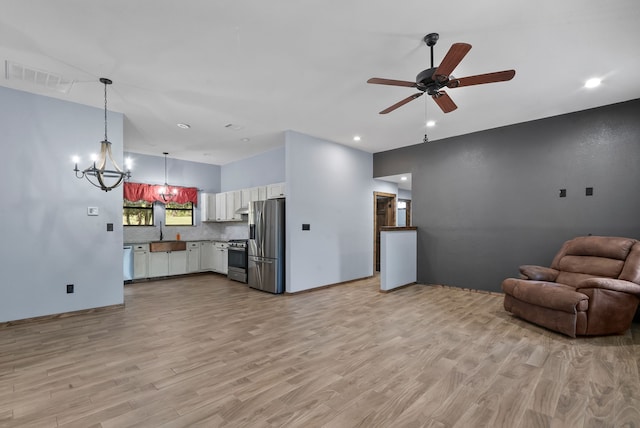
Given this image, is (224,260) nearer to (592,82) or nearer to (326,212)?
(326,212)

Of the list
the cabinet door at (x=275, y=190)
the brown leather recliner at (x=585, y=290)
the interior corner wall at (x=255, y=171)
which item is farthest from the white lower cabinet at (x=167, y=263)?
the brown leather recliner at (x=585, y=290)

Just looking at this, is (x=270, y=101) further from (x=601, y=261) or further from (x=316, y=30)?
(x=601, y=261)

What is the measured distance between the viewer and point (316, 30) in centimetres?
257

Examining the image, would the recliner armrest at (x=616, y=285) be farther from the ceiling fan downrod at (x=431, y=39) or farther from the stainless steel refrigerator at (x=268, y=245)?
the stainless steel refrigerator at (x=268, y=245)

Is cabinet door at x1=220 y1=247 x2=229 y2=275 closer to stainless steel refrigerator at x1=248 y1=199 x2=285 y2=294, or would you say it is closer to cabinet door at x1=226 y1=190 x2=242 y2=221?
cabinet door at x1=226 y1=190 x2=242 y2=221

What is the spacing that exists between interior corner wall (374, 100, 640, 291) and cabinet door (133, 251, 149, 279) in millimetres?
6012

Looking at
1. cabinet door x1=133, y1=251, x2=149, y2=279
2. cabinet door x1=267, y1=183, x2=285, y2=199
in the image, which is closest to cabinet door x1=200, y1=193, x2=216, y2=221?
cabinet door x1=133, y1=251, x2=149, y2=279

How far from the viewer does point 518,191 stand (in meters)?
5.04

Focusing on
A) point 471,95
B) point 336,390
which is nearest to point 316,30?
point 471,95

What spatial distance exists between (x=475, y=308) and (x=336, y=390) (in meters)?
3.08

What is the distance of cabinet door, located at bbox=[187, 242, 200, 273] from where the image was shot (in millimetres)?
7331

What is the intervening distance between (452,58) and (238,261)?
5.64 metres

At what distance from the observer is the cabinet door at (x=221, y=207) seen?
7505 mm

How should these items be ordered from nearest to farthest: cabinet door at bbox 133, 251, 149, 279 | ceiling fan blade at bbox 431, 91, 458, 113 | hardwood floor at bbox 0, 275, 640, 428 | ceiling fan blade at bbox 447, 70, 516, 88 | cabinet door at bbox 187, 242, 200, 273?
hardwood floor at bbox 0, 275, 640, 428, ceiling fan blade at bbox 447, 70, 516, 88, ceiling fan blade at bbox 431, 91, 458, 113, cabinet door at bbox 133, 251, 149, 279, cabinet door at bbox 187, 242, 200, 273
